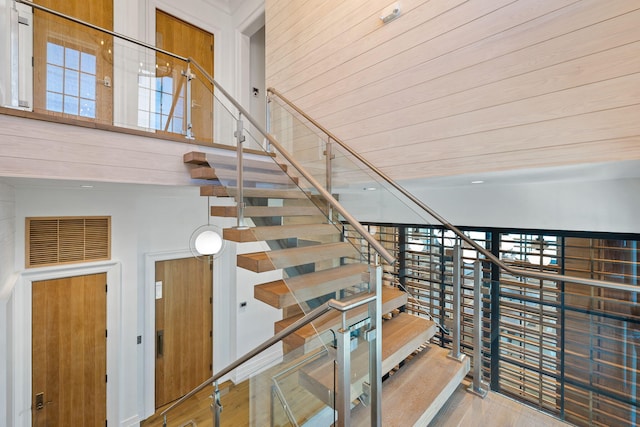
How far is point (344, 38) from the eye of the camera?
121 inches

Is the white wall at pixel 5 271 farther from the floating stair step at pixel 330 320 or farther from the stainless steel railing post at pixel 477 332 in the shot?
the stainless steel railing post at pixel 477 332

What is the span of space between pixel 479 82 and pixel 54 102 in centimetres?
320

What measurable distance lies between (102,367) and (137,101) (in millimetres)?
3275

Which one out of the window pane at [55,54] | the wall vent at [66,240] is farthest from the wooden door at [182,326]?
the window pane at [55,54]

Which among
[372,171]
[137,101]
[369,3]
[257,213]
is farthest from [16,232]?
[369,3]

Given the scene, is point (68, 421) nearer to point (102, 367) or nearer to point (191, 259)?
point (102, 367)

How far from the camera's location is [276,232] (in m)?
2.20

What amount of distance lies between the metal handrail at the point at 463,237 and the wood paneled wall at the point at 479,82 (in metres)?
0.15

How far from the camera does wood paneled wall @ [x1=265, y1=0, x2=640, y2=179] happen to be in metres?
1.64

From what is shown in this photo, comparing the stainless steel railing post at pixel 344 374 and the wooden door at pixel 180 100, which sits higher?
the wooden door at pixel 180 100

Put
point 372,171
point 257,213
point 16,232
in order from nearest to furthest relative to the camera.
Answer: point 257,213 < point 372,171 < point 16,232

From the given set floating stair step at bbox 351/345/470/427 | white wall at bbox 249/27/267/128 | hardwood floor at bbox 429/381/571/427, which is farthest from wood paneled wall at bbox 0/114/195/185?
white wall at bbox 249/27/267/128

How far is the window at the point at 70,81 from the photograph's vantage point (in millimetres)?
2221

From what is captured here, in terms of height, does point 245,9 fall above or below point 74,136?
above
